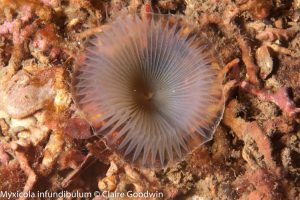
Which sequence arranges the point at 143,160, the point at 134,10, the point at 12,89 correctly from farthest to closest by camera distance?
the point at 12,89, the point at 134,10, the point at 143,160

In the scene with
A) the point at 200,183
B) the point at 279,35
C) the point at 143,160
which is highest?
the point at 279,35

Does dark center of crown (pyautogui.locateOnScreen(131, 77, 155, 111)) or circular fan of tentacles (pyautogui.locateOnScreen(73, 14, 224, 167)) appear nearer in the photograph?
circular fan of tentacles (pyautogui.locateOnScreen(73, 14, 224, 167))

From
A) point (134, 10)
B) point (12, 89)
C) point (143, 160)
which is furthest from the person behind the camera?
point (12, 89)

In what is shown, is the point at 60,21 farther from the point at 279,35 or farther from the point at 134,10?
the point at 279,35

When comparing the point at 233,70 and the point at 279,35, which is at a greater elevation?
the point at 279,35

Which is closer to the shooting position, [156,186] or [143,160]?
[143,160]

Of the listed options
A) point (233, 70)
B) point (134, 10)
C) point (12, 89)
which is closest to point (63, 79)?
point (12, 89)

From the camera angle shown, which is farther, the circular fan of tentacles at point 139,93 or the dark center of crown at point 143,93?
the dark center of crown at point 143,93
